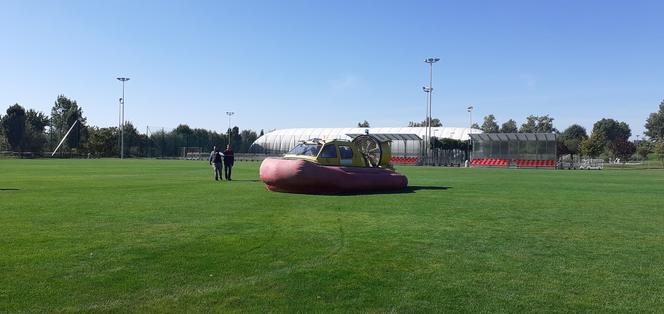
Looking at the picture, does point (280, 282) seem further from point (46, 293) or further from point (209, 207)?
point (209, 207)

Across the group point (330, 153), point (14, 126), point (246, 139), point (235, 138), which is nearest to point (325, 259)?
point (330, 153)

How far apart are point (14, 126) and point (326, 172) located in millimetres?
86480

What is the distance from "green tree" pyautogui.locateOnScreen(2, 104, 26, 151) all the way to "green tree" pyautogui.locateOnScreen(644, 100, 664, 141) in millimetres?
140674

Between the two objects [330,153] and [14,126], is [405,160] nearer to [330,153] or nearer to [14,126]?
[330,153]

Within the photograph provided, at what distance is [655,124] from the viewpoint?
466 feet

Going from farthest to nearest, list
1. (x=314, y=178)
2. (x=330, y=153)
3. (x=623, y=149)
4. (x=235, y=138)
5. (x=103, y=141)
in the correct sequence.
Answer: (x=235, y=138) → (x=623, y=149) → (x=103, y=141) → (x=330, y=153) → (x=314, y=178)

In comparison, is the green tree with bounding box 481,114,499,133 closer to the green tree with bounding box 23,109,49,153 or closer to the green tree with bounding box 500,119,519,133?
the green tree with bounding box 500,119,519,133

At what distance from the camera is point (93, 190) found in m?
18.7

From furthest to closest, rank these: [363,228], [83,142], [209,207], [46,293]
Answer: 1. [83,142]
2. [209,207]
3. [363,228]
4. [46,293]

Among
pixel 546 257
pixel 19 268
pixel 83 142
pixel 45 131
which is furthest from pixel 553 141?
pixel 45 131

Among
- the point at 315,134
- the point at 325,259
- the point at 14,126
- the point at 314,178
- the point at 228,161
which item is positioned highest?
the point at 315,134

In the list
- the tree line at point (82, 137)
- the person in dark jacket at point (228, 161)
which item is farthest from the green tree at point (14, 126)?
the person in dark jacket at point (228, 161)

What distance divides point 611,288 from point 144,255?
592cm

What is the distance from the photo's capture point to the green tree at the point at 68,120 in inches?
3708
